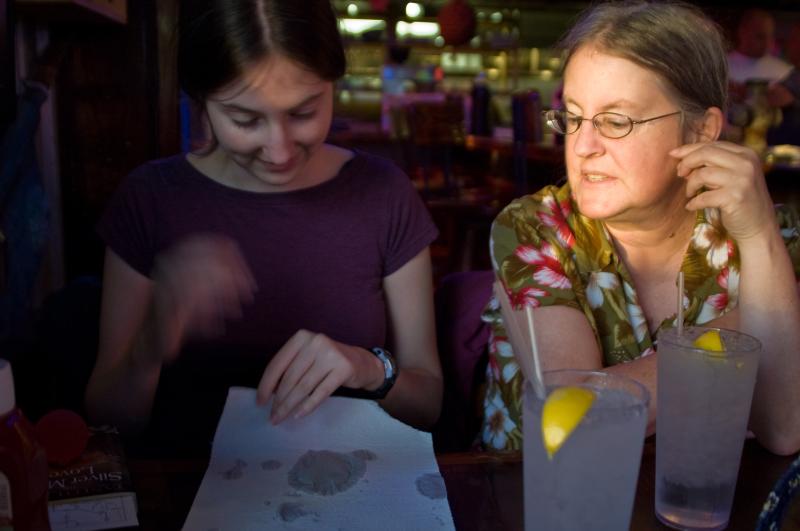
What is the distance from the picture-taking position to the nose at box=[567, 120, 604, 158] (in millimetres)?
1290

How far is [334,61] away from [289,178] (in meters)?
0.22

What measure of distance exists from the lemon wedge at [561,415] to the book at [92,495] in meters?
0.43

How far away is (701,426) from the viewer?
0.85 meters

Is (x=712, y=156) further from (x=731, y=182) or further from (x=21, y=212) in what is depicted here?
(x=21, y=212)

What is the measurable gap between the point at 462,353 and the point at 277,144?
0.56 m

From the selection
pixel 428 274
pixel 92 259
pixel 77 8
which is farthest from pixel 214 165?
pixel 92 259

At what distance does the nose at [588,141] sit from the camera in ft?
4.23

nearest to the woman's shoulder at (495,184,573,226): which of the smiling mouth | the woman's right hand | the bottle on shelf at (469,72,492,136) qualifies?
the smiling mouth

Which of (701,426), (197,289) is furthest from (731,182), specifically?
(197,289)

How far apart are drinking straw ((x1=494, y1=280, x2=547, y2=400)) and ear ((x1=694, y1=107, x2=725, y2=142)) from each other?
815 mm

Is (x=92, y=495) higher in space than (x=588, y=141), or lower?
lower

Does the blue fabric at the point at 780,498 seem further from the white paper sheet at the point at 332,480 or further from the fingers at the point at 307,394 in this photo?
the fingers at the point at 307,394

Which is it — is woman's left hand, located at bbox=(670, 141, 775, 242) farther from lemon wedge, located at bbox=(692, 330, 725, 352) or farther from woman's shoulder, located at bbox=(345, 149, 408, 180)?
woman's shoulder, located at bbox=(345, 149, 408, 180)

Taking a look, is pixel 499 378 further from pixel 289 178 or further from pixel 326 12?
pixel 326 12
